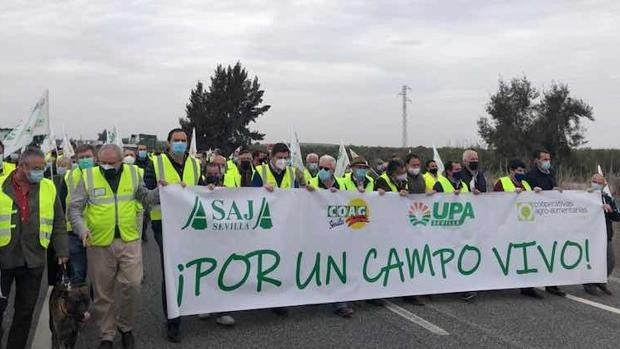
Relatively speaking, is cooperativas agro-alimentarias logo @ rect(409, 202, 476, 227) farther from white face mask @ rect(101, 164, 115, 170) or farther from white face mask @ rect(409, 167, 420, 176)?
white face mask @ rect(101, 164, 115, 170)

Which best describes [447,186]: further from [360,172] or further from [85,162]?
[85,162]

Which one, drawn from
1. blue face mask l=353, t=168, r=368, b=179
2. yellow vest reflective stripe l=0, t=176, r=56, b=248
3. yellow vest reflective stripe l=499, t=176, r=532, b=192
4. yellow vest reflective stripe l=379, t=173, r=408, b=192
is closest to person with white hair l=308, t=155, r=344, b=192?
blue face mask l=353, t=168, r=368, b=179

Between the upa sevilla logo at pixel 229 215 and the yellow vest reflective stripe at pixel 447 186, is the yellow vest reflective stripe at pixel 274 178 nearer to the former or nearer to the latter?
the upa sevilla logo at pixel 229 215

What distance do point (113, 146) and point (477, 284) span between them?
4.58m

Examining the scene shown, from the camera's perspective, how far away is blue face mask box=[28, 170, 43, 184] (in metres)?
4.99

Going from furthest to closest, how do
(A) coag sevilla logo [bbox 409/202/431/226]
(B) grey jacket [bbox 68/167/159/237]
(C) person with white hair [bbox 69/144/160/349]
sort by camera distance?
(A) coag sevilla logo [bbox 409/202/431/226] → (C) person with white hair [bbox 69/144/160/349] → (B) grey jacket [bbox 68/167/159/237]

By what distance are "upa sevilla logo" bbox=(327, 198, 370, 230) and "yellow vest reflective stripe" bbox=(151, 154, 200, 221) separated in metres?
1.57

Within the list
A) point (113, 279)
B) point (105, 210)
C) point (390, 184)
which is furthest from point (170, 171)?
Result: point (390, 184)

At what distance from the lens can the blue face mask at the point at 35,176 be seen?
4.99 meters

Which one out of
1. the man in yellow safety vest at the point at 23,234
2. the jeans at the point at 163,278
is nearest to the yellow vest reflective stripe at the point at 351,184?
the jeans at the point at 163,278

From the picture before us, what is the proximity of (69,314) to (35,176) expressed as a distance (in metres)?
1.13

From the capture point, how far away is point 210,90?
187 ft

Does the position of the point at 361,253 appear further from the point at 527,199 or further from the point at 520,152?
the point at 520,152

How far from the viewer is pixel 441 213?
7590 millimetres
